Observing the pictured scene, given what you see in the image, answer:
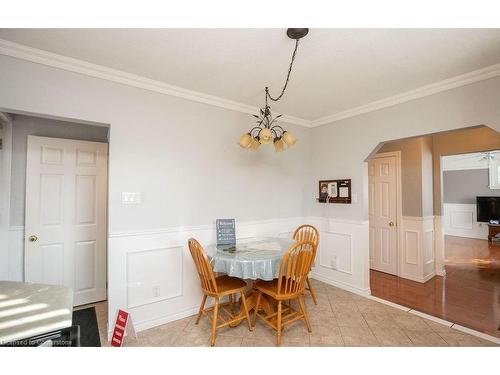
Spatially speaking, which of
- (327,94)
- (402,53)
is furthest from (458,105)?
(327,94)

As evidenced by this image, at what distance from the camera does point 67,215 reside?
8.43ft

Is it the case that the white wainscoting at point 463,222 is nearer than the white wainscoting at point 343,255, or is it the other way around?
the white wainscoting at point 343,255

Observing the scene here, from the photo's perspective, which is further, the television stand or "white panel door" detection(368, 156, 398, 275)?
the television stand

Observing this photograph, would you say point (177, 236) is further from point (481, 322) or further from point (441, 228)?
point (441, 228)

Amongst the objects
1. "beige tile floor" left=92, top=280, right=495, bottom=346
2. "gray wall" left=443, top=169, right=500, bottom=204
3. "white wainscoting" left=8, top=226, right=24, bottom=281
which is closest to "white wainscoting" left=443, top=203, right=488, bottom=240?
"gray wall" left=443, top=169, right=500, bottom=204

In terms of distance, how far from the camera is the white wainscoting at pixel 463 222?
6.50 m

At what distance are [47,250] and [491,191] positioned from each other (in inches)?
392

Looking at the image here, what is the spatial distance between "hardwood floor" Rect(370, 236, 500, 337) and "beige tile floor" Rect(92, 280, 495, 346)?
1.09 ft

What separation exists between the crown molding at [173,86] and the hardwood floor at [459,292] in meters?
2.34

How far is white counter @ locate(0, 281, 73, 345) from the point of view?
789 millimetres

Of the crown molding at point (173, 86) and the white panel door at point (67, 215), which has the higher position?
the crown molding at point (173, 86)

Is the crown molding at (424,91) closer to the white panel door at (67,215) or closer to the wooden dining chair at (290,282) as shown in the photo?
the wooden dining chair at (290,282)

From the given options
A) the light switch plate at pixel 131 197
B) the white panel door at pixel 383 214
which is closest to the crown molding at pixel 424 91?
the white panel door at pixel 383 214

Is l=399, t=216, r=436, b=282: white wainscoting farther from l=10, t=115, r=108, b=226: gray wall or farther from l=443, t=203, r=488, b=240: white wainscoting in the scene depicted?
l=10, t=115, r=108, b=226: gray wall
